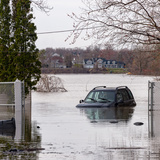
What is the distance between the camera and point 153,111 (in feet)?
78.0

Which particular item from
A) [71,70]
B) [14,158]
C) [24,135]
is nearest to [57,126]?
[24,135]

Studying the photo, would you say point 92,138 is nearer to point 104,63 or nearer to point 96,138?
point 96,138

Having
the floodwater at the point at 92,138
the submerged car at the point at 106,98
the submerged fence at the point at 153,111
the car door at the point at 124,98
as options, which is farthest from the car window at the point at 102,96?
the floodwater at the point at 92,138

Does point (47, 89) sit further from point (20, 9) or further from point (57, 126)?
point (57, 126)

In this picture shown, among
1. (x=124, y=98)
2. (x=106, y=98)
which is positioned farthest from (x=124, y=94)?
(x=106, y=98)

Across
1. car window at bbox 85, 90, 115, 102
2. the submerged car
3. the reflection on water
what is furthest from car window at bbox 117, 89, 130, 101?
the reflection on water

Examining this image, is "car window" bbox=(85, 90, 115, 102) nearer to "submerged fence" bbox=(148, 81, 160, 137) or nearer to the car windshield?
the car windshield

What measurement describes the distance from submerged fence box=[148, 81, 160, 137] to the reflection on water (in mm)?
1139

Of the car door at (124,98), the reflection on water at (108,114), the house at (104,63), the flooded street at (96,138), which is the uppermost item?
the house at (104,63)

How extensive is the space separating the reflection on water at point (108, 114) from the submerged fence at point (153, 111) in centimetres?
114

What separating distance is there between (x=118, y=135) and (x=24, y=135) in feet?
10.2

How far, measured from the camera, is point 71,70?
120125mm

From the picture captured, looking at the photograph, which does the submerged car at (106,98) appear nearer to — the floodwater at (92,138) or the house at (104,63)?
the house at (104,63)

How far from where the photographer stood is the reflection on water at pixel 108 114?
19992 mm
